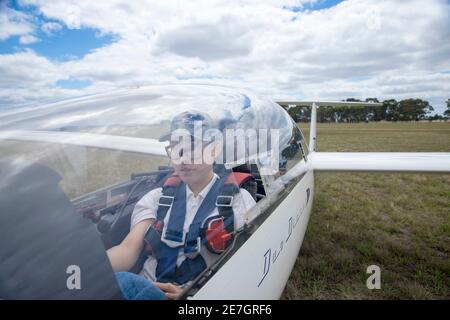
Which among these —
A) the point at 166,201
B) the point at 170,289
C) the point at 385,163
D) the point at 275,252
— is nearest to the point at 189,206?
the point at 166,201

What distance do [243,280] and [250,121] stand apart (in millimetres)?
1093

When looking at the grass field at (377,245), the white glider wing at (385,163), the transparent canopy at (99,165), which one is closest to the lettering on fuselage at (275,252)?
the transparent canopy at (99,165)

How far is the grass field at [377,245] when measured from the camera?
2.71m

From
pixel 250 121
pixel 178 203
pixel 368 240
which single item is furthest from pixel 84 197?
pixel 368 240

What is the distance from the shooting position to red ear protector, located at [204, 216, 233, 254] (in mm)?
1361

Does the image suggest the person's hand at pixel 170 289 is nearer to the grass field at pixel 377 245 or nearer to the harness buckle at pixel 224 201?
the harness buckle at pixel 224 201

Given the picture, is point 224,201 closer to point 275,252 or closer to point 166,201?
point 166,201

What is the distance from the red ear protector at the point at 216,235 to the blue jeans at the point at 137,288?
33 cm

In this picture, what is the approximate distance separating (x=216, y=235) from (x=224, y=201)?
19 centimetres

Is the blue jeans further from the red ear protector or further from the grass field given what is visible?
the grass field

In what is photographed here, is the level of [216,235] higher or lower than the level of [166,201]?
lower

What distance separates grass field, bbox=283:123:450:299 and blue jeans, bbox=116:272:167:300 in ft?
5.97

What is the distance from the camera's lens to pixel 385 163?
3930mm

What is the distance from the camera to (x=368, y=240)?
3.73 meters
